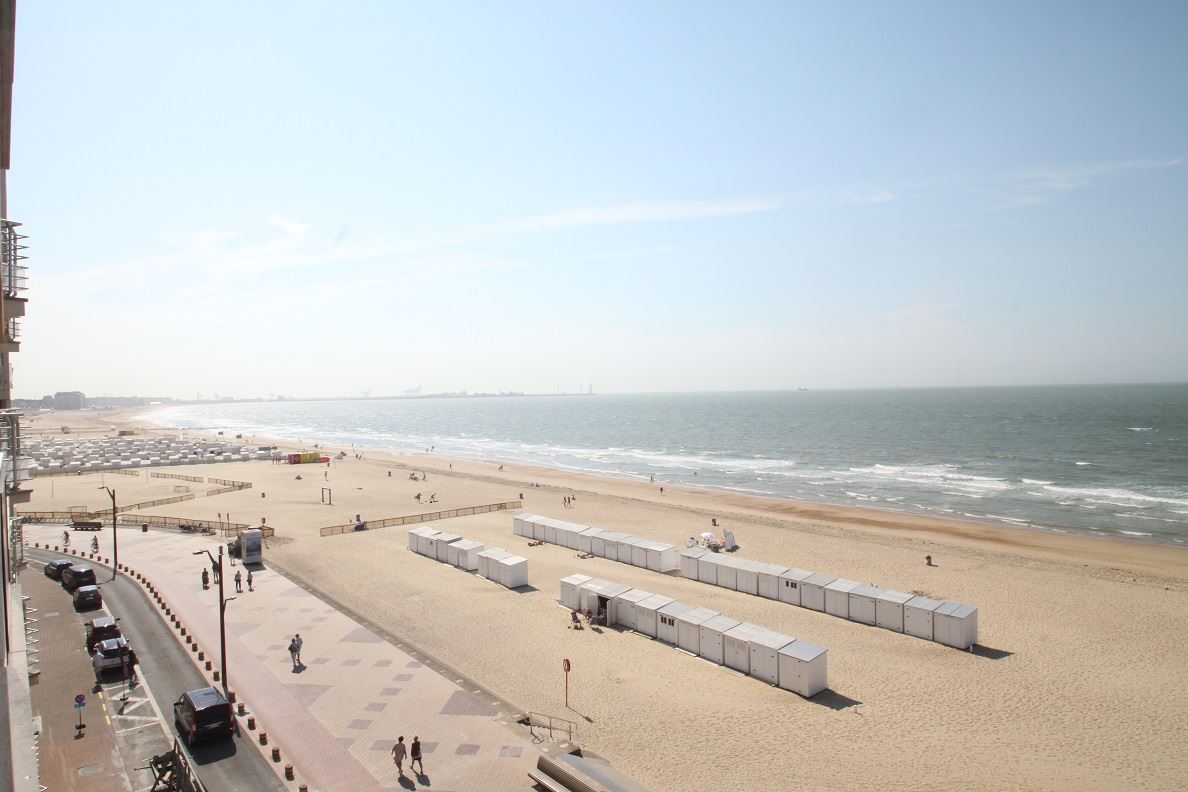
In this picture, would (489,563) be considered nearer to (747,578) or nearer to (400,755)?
(747,578)

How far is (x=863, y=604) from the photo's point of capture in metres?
26.5

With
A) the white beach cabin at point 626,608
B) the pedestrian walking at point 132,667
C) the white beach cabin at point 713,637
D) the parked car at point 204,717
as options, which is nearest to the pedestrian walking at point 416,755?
the parked car at point 204,717

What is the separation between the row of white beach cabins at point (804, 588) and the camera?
24500 millimetres

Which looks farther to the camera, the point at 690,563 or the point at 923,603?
the point at 690,563

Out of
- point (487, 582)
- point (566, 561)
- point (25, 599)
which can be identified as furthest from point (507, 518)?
point (25, 599)

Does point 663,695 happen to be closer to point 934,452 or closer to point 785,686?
point 785,686

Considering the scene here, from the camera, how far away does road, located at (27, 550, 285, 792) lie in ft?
50.0

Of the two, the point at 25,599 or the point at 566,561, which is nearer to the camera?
the point at 25,599

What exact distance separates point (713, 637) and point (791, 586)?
7.47 metres

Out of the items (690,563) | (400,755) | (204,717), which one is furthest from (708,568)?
(204,717)

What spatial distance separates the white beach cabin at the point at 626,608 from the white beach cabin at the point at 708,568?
6.25m

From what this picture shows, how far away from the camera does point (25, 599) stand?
88.9 feet

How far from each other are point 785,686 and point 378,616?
51.4 ft

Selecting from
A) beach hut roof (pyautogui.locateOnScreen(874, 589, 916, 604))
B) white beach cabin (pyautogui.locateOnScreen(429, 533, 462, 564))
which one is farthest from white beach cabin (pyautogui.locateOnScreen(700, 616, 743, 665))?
white beach cabin (pyautogui.locateOnScreen(429, 533, 462, 564))
